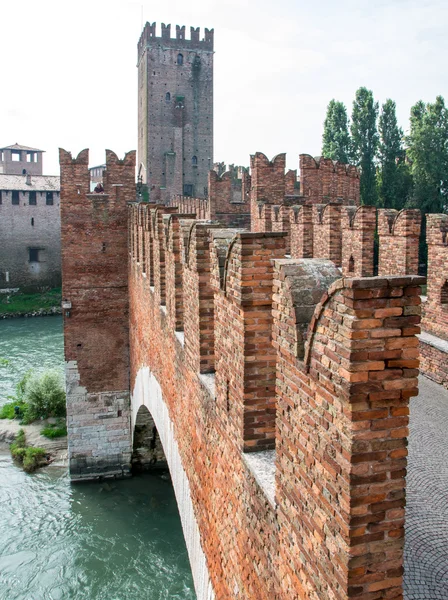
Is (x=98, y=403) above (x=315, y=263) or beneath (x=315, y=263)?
beneath

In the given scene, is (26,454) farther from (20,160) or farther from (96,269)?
(20,160)

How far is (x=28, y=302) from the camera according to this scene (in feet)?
141

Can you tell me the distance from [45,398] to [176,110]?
110 feet

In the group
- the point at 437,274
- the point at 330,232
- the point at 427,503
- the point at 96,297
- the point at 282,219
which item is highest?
the point at 282,219

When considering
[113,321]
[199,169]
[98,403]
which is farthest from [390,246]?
[199,169]

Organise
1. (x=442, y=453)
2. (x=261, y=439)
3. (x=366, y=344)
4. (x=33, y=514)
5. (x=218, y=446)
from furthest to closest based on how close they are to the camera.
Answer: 1. (x=33, y=514)
2. (x=442, y=453)
3. (x=218, y=446)
4. (x=261, y=439)
5. (x=366, y=344)

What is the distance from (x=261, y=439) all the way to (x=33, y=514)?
43.4 feet

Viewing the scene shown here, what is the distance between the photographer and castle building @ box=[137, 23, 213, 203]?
47.9 meters

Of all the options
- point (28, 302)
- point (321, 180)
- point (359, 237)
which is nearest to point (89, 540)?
point (359, 237)

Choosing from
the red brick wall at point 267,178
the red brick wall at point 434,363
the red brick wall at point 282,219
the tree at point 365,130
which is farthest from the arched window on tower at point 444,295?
the tree at point 365,130

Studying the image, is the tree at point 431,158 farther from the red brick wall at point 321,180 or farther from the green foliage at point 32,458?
the green foliage at point 32,458

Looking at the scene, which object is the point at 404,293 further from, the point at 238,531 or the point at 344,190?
the point at 344,190

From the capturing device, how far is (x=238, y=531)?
390 centimetres

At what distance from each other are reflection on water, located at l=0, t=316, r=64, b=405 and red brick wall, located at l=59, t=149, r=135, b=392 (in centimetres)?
924
